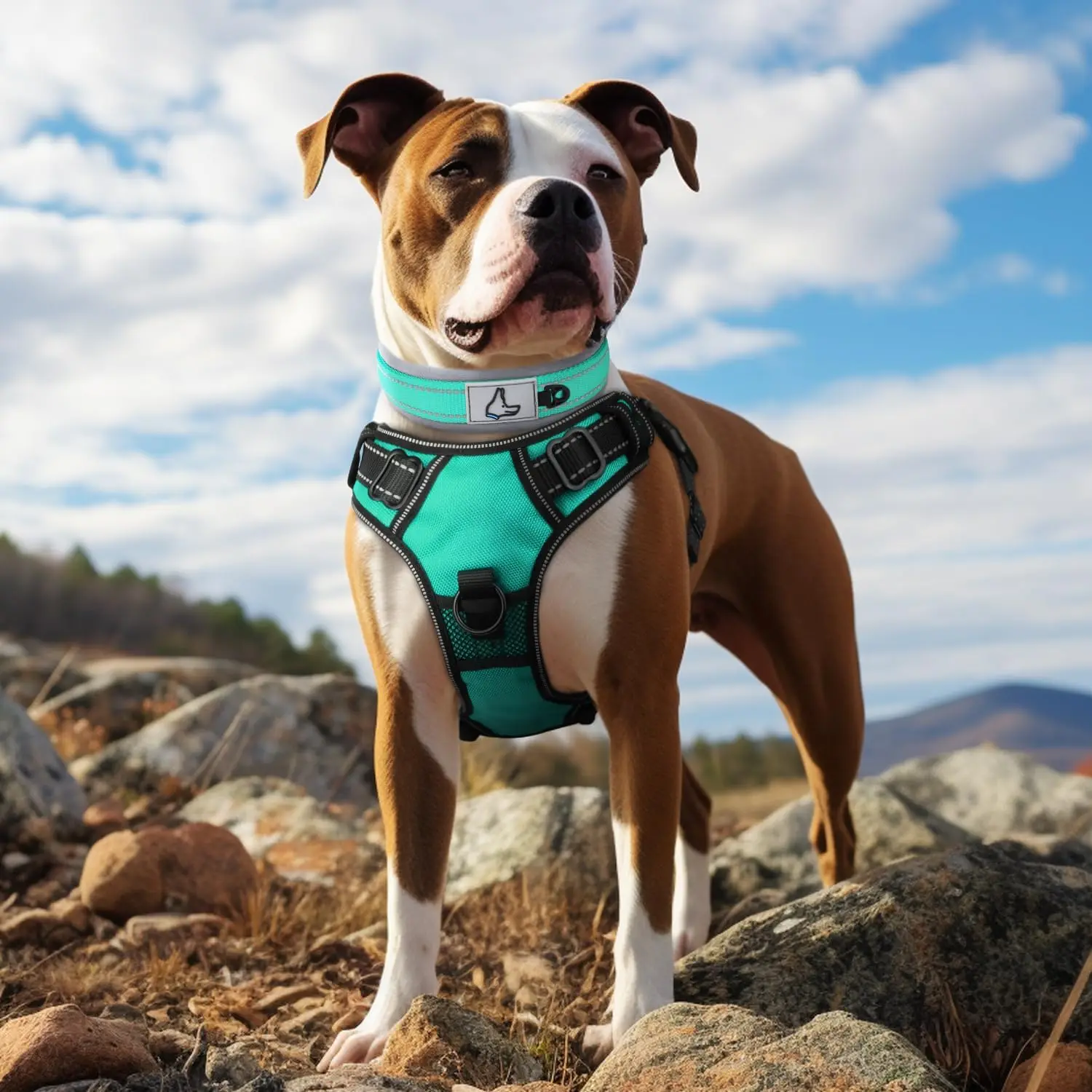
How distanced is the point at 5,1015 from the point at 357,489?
6.58ft

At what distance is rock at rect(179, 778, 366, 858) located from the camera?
7078mm

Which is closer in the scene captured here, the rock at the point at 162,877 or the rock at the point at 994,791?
the rock at the point at 162,877

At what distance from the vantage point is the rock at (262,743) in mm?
8938

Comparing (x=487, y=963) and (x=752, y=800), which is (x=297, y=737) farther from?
(x=752, y=800)

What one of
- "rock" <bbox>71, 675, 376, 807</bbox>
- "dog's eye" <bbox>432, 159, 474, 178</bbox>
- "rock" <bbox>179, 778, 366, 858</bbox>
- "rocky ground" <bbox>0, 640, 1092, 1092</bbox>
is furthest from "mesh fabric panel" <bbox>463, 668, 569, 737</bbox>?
"rock" <bbox>71, 675, 376, 807</bbox>

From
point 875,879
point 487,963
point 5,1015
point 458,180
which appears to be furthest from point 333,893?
point 458,180

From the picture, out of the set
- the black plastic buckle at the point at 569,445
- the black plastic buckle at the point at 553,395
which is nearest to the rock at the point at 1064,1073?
the black plastic buckle at the point at 569,445

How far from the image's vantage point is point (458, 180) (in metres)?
3.62

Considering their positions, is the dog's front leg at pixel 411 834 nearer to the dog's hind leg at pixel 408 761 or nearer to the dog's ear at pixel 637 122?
the dog's hind leg at pixel 408 761

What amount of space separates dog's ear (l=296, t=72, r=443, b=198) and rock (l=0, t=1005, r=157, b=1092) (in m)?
2.38

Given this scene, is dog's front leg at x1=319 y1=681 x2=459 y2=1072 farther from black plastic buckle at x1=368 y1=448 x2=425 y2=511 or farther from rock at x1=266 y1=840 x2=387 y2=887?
rock at x1=266 y1=840 x2=387 y2=887

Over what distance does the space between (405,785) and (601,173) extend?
1.84 meters

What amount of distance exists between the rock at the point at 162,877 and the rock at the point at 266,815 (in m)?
0.94

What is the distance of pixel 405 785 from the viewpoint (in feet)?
12.9
